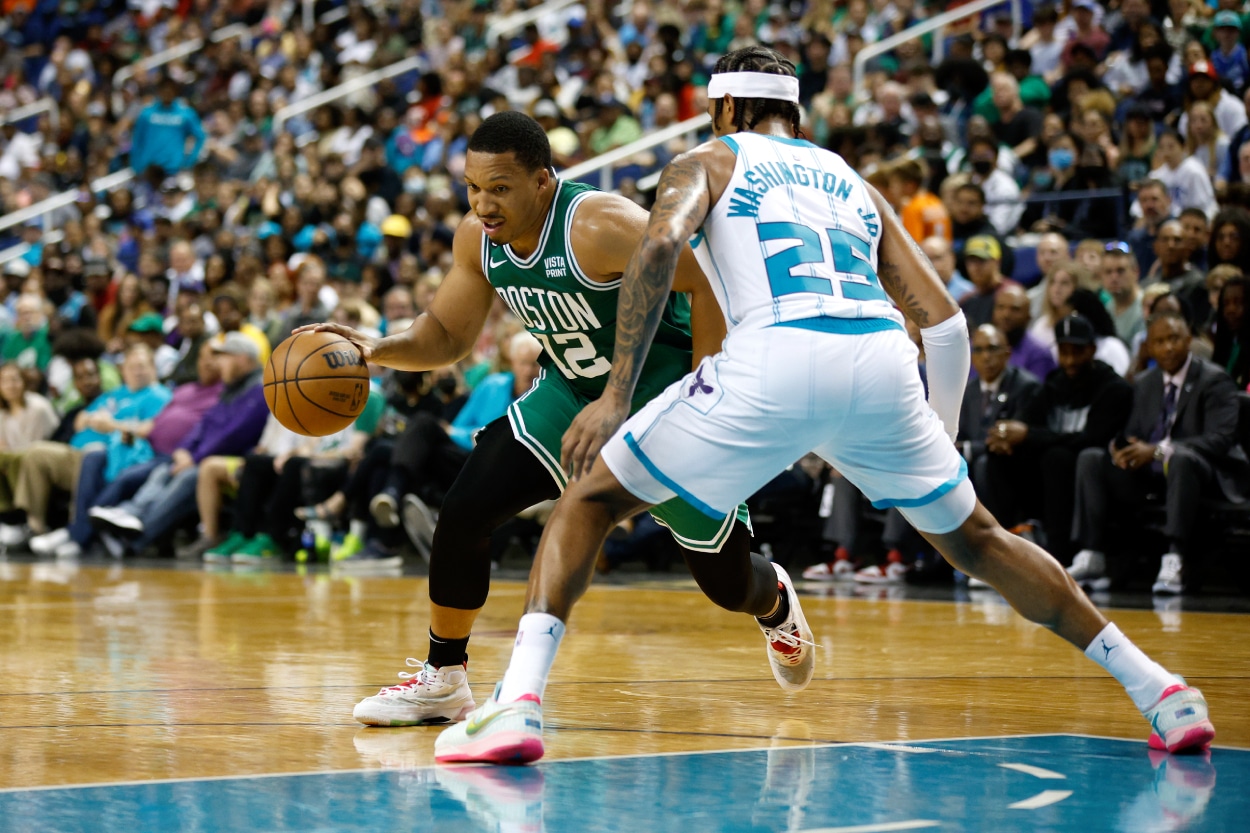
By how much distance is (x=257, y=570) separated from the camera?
1087cm

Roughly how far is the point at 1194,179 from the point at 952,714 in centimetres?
710

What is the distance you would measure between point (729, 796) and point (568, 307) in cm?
162

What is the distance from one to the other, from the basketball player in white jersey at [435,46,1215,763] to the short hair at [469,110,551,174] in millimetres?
648

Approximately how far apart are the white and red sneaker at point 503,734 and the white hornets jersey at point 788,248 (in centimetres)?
104

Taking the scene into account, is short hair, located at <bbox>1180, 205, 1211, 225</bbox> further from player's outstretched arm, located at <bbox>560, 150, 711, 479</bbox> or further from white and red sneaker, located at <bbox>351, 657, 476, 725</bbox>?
player's outstretched arm, located at <bbox>560, 150, 711, 479</bbox>

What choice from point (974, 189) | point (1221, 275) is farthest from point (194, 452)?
point (1221, 275)

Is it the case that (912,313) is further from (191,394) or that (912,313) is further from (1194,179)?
(191,394)

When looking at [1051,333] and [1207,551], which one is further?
[1051,333]

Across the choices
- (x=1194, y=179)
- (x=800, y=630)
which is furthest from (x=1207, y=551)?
(x=800, y=630)

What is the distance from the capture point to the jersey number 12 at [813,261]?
3762 mm

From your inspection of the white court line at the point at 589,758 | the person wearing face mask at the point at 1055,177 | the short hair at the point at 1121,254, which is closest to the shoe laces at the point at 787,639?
the white court line at the point at 589,758

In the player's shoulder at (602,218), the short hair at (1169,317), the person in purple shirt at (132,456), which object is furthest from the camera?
the person in purple shirt at (132,456)

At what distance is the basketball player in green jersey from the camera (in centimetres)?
436

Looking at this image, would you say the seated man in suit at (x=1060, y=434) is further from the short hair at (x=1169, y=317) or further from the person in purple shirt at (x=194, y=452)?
the person in purple shirt at (x=194, y=452)
